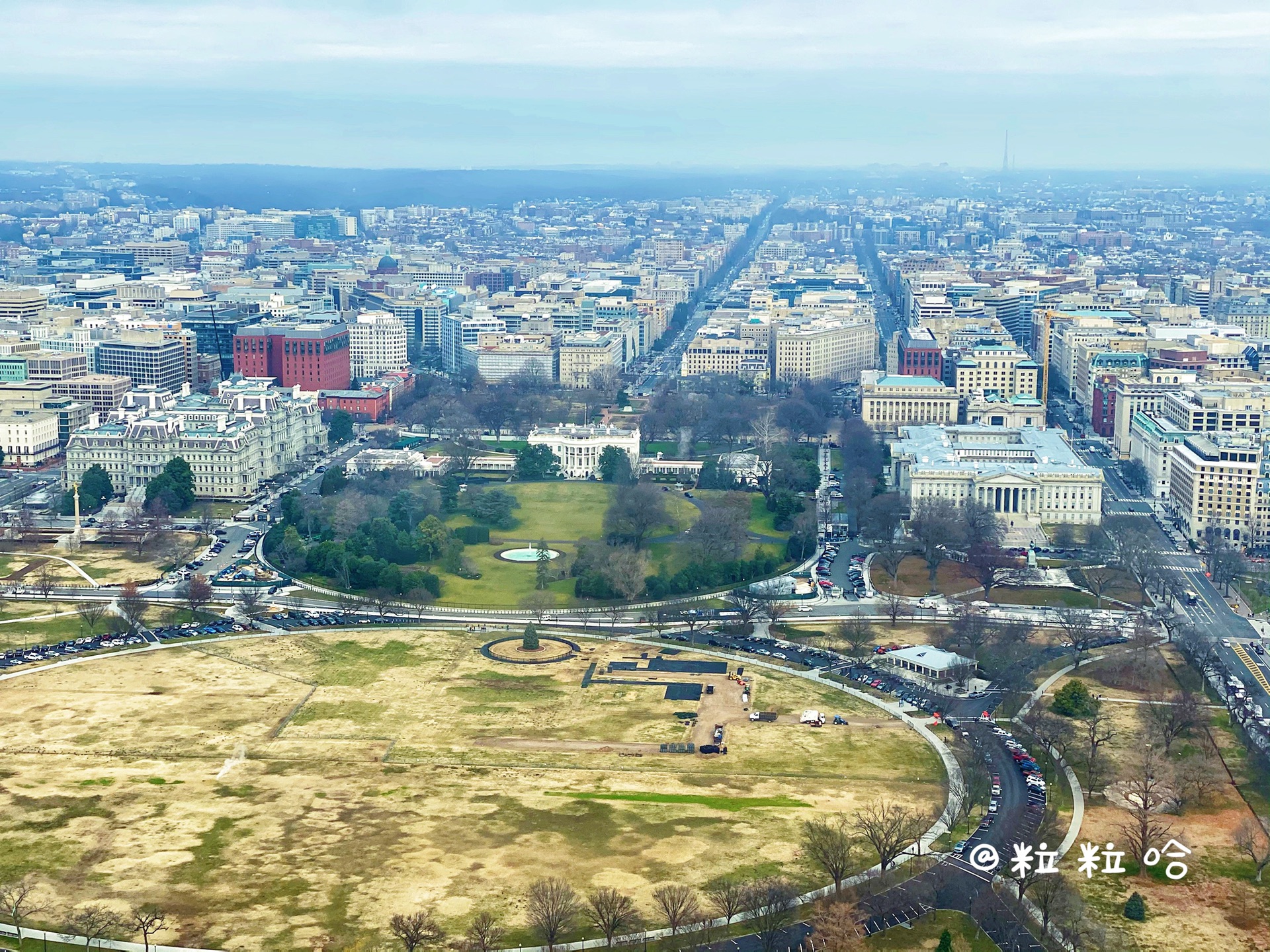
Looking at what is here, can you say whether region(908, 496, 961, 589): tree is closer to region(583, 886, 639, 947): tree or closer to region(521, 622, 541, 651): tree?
region(521, 622, 541, 651): tree

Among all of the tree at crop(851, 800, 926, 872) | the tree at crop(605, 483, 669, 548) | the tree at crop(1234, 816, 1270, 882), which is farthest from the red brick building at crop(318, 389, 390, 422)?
the tree at crop(1234, 816, 1270, 882)

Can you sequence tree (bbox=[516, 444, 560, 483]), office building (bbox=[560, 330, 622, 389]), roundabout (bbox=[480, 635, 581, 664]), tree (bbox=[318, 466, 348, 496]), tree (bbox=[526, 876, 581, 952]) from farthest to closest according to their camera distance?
office building (bbox=[560, 330, 622, 389]), tree (bbox=[516, 444, 560, 483]), tree (bbox=[318, 466, 348, 496]), roundabout (bbox=[480, 635, 581, 664]), tree (bbox=[526, 876, 581, 952])

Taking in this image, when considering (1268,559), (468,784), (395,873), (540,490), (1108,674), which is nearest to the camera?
(395,873)

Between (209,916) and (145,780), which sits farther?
(145,780)

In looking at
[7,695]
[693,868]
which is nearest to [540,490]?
[7,695]

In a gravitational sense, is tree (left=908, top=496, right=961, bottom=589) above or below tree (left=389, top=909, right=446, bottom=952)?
above

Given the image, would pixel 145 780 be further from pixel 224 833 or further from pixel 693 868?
pixel 693 868

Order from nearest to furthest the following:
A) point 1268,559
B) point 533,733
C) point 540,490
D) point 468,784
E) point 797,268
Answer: point 468,784
point 533,733
point 1268,559
point 540,490
point 797,268
